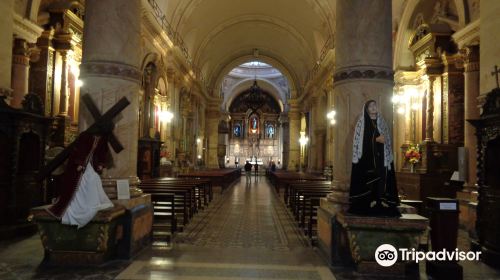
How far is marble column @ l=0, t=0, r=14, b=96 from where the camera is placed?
7977mm

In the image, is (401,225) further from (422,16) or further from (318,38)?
(318,38)

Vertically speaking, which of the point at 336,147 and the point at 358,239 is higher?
the point at 336,147

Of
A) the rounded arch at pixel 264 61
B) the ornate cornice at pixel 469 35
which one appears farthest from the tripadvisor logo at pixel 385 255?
the rounded arch at pixel 264 61

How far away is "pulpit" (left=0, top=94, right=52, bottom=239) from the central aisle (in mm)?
2932

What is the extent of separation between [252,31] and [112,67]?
21562mm

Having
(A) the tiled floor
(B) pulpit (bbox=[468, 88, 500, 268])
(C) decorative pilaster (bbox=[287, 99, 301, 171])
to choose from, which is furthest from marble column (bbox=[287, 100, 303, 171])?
(B) pulpit (bbox=[468, 88, 500, 268])

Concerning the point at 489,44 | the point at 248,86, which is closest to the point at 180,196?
the point at 489,44

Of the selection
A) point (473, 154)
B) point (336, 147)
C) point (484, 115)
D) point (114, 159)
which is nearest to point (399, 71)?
point (473, 154)

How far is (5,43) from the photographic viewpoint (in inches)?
319

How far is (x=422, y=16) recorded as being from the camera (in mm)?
13000

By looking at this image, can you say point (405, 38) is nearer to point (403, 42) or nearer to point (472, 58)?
point (403, 42)

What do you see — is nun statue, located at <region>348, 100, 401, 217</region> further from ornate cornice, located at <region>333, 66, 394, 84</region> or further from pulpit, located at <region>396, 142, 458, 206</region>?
pulpit, located at <region>396, 142, 458, 206</region>

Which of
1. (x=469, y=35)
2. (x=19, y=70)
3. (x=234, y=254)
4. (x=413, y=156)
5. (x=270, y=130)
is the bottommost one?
(x=234, y=254)

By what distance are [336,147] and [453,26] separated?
8.34 meters
